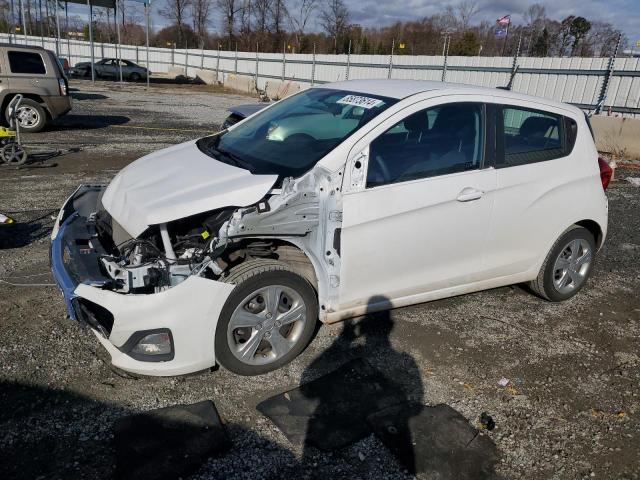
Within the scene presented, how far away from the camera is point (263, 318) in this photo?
3193 millimetres

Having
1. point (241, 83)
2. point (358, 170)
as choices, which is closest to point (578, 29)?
point (241, 83)

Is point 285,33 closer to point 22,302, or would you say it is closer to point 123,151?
point 123,151

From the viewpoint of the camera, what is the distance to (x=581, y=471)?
272 cm

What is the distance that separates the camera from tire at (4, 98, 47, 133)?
1141cm

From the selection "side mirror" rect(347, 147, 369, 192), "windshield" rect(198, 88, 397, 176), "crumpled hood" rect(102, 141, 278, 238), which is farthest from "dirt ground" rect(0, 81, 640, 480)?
"windshield" rect(198, 88, 397, 176)

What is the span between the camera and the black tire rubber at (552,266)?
440cm

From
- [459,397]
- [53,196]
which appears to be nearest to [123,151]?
[53,196]

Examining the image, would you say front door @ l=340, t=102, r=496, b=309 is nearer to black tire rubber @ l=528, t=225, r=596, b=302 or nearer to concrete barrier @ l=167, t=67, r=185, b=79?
black tire rubber @ l=528, t=225, r=596, b=302

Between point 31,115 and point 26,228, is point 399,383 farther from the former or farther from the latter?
point 31,115

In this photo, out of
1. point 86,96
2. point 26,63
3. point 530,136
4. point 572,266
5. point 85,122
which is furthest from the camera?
point 86,96

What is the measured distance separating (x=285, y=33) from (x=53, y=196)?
48841 mm

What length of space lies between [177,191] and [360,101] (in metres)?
1.51

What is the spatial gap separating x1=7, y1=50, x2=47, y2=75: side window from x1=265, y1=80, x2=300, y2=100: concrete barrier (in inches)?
485

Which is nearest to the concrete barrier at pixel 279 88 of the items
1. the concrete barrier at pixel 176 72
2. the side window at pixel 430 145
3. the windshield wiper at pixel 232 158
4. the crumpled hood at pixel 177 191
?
the concrete barrier at pixel 176 72
